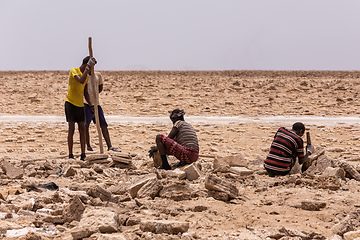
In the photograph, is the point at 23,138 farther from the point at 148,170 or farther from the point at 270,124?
the point at 270,124

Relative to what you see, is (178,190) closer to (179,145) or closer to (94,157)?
(179,145)

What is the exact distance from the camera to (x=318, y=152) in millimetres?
6086

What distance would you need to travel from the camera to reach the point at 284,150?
5.36 m

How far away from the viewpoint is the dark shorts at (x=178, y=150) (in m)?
5.82

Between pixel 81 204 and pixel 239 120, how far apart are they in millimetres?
9077

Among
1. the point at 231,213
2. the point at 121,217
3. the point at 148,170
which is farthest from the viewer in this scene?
the point at 148,170

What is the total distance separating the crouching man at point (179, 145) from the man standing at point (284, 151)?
1.24 metres

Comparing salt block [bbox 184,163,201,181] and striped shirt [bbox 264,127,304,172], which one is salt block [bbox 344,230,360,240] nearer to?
striped shirt [bbox 264,127,304,172]

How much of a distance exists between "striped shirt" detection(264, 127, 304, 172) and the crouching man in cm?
128

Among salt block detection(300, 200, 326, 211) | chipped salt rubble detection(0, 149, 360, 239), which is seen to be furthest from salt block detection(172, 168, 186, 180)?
salt block detection(300, 200, 326, 211)

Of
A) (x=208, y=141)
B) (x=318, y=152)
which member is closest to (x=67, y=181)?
(x=318, y=152)

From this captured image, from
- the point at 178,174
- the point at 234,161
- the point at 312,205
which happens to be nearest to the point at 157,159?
the point at 178,174

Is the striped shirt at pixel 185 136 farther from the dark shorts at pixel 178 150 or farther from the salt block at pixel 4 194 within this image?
the salt block at pixel 4 194

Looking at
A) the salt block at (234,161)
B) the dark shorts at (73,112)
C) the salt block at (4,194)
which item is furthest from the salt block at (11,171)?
the salt block at (234,161)
